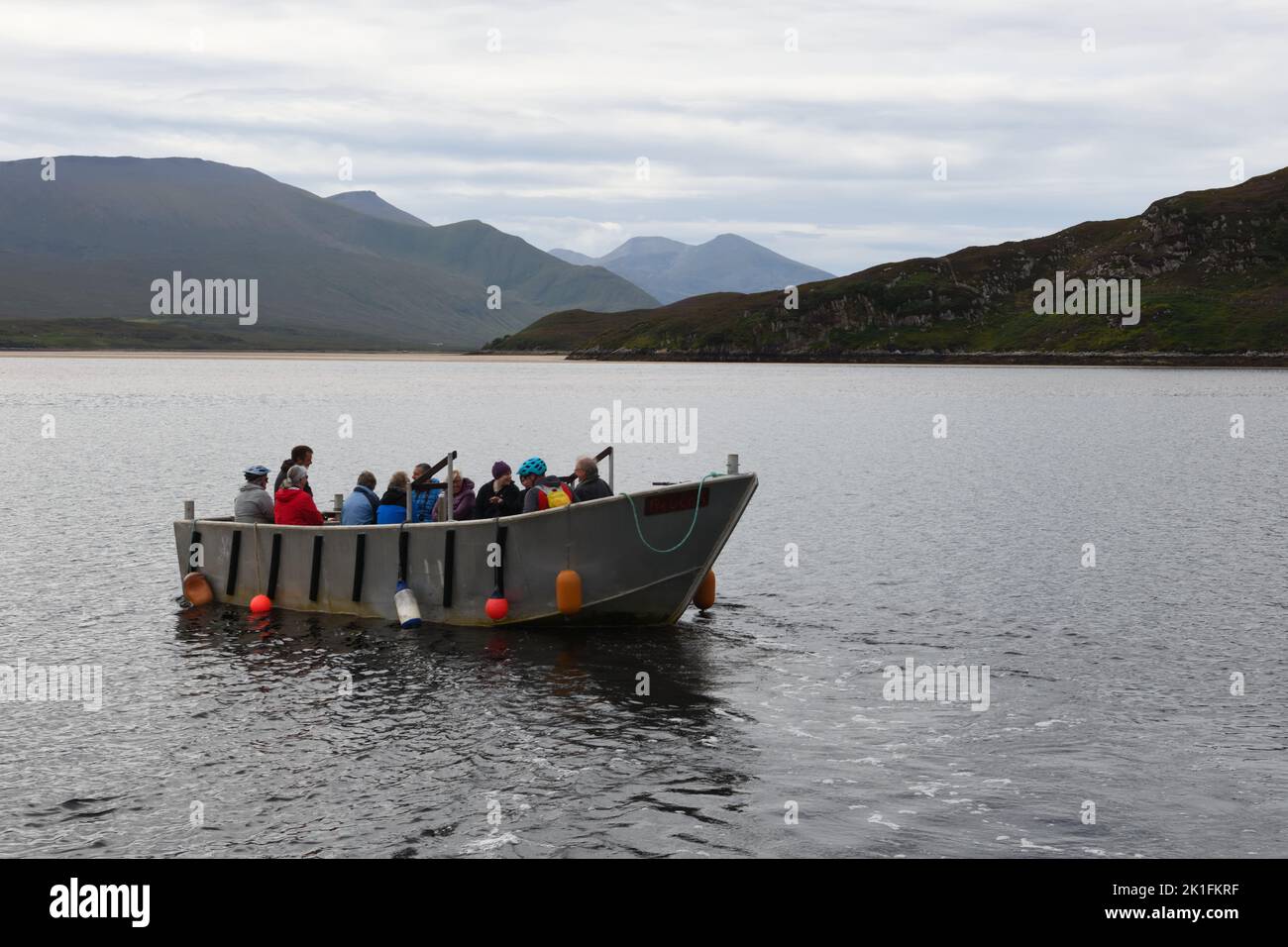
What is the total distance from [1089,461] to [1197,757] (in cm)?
4799

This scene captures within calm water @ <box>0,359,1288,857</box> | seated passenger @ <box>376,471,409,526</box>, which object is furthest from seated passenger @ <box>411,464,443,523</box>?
calm water @ <box>0,359,1288,857</box>

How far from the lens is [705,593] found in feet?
78.5

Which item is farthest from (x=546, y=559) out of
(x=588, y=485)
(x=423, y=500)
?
(x=423, y=500)

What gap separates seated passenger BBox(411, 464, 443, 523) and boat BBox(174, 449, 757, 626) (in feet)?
1.24

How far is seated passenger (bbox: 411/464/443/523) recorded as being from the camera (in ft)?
79.4

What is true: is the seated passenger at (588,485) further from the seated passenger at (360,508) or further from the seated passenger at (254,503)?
the seated passenger at (254,503)

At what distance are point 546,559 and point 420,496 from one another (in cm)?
375

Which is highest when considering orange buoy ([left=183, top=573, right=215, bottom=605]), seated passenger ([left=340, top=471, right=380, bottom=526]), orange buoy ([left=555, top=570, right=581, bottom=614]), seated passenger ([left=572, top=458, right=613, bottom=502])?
seated passenger ([left=572, top=458, right=613, bottom=502])

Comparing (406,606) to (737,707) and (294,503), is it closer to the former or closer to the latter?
(294,503)

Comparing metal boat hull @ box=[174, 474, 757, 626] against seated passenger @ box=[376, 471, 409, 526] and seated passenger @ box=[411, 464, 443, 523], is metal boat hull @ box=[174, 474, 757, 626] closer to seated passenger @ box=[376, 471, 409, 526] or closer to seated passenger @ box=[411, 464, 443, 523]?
seated passenger @ box=[376, 471, 409, 526]

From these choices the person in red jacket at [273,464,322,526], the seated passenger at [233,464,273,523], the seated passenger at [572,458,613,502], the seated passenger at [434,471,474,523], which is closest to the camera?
the seated passenger at [572,458,613,502]

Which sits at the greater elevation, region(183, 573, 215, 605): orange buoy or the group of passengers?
the group of passengers

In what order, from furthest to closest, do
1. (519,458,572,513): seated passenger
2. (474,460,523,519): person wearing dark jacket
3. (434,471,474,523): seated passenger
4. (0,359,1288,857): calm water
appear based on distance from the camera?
(434,471,474,523): seated passenger < (474,460,523,519): person wearing dark jacket < (519,458,572,513): seated passenger < (0,359,1288,857): calm water
